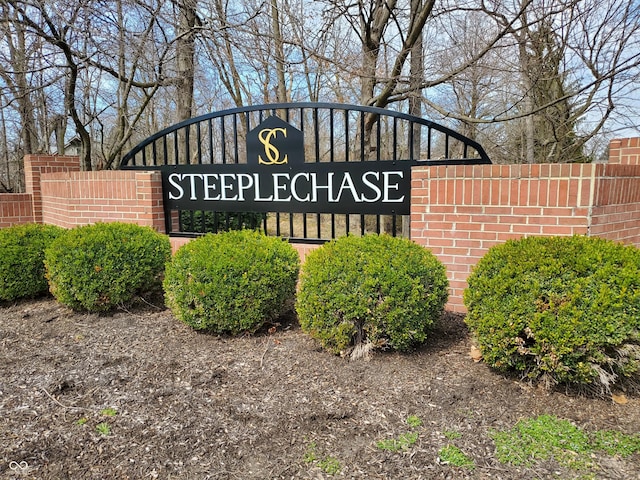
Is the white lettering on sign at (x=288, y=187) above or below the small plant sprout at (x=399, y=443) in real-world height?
above

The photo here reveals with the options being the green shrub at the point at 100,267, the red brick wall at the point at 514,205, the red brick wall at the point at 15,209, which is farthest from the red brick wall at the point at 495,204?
the red brick wall at the point at 15,209

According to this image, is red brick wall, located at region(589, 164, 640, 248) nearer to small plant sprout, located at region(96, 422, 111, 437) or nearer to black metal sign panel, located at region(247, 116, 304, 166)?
black metal sign panel, located at region(247, 116, 304, 166)

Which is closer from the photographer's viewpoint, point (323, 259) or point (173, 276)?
point (323, 259)

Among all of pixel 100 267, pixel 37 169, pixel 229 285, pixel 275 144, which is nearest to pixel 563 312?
pixel 229 285

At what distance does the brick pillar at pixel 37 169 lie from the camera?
7562mm

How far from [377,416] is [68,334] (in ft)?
9.76

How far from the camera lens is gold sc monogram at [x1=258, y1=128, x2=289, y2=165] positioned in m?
5.09

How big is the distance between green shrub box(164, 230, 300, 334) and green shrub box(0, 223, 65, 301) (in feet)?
6.72

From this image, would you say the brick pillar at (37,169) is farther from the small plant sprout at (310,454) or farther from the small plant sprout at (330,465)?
the small plant sprout at (330,465)

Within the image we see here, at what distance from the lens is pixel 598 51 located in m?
7.71

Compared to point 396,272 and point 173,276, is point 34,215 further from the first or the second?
point 396,272

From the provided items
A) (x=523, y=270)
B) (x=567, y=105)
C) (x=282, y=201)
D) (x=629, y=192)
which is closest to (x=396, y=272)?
(x=523, y=270)

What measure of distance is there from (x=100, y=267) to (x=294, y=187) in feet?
7.12

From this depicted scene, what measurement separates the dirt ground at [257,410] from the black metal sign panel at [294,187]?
159cm
